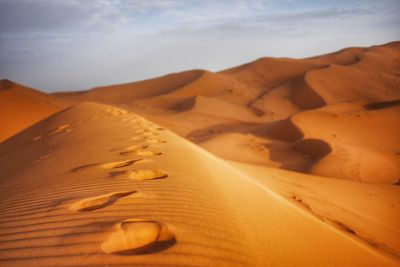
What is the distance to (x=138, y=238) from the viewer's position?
146 cm

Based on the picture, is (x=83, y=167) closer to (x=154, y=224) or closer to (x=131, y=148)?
(x=131, y=148)

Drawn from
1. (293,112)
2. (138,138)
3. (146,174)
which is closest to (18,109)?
(138,138)

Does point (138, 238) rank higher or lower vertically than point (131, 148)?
lower

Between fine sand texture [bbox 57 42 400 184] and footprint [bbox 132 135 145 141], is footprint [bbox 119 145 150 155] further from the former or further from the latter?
fine sand texture [bbox 57 42 400 184]

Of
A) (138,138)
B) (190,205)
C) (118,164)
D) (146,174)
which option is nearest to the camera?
(190,205)

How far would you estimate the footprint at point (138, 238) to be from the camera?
4.53 feet

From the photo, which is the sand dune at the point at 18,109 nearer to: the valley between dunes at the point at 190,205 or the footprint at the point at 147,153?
the valley between dunes at the point at 190,205

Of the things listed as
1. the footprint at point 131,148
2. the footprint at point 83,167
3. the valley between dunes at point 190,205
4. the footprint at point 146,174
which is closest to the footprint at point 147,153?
the valley between dunes at point 190,205

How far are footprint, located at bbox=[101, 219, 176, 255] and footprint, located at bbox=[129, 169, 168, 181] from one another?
959 mm

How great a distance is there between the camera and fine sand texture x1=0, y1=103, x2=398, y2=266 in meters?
1.38

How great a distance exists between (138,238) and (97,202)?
644 mm

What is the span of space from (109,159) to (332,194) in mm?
4129

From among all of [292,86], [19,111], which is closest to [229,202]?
[19,111]

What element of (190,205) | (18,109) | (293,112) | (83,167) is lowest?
(293,112)
